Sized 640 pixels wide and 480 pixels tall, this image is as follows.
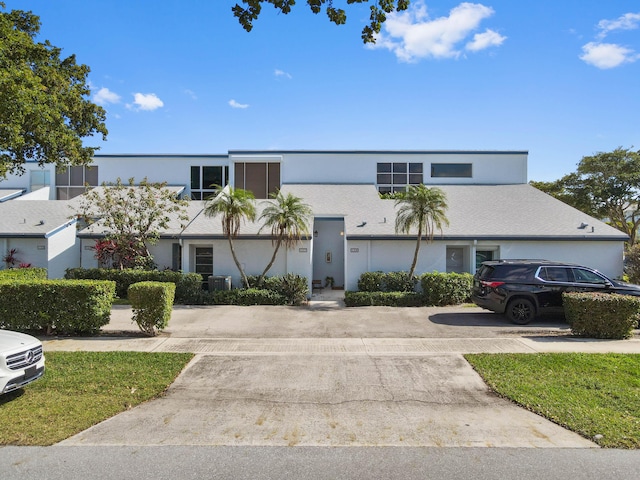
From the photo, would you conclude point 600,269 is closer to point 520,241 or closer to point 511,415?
point 520,241

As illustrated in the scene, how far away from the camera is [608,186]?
28.5 metres

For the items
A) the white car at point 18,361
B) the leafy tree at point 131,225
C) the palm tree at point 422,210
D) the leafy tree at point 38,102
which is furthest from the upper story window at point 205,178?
the white car at point 18,361

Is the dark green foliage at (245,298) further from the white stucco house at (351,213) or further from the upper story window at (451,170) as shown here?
the upper story window at (451,170)

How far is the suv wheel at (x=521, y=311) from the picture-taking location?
11523 millimetres

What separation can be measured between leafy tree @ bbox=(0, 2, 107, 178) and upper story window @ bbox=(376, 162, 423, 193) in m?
14.7

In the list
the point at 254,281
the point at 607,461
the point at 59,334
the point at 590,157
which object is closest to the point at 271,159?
the point at 254,281

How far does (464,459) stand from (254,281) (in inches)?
490

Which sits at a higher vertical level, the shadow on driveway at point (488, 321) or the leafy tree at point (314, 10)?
the leafy tree at point (314, 10)

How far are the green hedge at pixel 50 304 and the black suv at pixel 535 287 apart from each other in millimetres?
10516

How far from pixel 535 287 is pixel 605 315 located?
202cm

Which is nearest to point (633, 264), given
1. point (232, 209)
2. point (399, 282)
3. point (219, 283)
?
point (399, 282)

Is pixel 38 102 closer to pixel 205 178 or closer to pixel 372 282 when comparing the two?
pixel 372 282

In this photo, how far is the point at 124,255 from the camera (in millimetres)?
17172

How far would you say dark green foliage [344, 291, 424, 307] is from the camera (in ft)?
48.2
